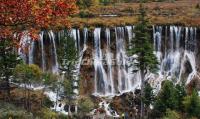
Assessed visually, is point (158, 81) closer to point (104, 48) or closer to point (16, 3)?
point (104, 48)

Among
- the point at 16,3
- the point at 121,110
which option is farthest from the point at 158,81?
the point at 16,3

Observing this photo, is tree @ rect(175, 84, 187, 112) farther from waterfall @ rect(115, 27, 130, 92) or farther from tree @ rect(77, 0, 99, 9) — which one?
tree @ rect(77, 0, 99, 9)

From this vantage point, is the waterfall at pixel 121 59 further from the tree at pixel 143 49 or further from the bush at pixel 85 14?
the tree at pixel 143 49

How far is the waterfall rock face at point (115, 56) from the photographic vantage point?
66750mm

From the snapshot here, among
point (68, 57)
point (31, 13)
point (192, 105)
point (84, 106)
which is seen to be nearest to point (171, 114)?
point (192, 105)

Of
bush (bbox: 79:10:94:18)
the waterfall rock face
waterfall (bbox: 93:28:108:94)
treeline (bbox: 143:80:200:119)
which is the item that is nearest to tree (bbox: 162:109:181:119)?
treeline (bbox: 143:80:200:119)

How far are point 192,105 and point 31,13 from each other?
115ft

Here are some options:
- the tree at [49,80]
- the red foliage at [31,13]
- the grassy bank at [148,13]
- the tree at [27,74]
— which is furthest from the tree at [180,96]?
the red foliage at [31,13]

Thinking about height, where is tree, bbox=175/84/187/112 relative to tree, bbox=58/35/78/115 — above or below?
below

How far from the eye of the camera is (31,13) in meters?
20.0

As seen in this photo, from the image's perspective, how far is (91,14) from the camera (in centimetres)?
8581

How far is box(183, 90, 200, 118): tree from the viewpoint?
5167cm

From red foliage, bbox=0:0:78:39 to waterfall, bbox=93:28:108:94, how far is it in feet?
150

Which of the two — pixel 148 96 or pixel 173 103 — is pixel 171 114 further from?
pixel 148 96
